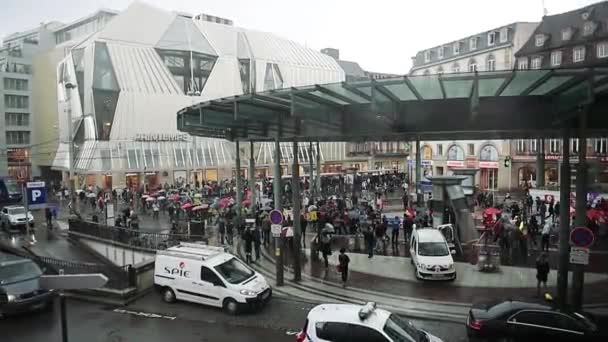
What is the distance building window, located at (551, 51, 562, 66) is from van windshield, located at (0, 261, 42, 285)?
4566cm

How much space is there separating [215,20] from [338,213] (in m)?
52.3

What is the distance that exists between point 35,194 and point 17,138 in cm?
5886

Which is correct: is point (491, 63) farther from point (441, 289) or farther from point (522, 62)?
point (441, 289)

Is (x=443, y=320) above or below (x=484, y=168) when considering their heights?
below

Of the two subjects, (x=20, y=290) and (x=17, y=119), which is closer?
(x=20, y=290)

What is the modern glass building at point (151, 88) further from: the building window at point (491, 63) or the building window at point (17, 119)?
the building window at point (491, 63)

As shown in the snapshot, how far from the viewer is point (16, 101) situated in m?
70.4

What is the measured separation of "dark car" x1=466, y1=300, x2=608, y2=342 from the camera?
9.46 metres

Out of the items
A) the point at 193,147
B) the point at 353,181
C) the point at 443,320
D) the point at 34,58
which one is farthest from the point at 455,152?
the point at 34,58

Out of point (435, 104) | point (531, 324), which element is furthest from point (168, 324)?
point (435, 104)

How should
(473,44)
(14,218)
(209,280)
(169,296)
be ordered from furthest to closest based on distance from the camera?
(473,44) < (14,218) < (169,296) < (209,280)

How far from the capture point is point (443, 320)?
467 inches

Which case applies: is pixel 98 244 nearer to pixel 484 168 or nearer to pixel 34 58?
pixel 484 168

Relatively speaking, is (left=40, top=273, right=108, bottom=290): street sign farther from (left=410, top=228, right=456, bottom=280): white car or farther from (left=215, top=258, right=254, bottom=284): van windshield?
(left=410, top=228, right=456, bottom=280): white car
